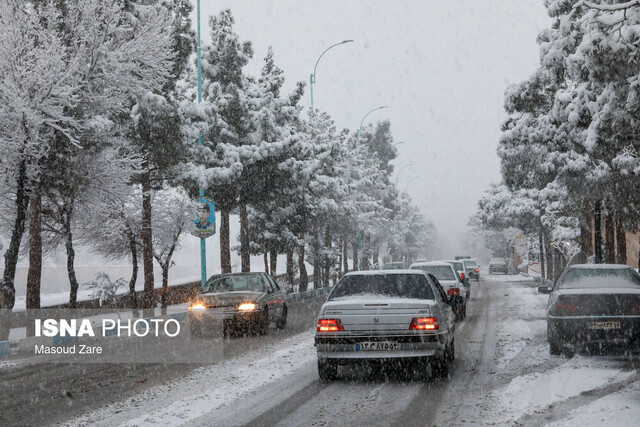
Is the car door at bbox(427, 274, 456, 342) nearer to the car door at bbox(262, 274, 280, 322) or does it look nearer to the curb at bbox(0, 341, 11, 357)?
the car door at bbox(262, 274, 280, 322)

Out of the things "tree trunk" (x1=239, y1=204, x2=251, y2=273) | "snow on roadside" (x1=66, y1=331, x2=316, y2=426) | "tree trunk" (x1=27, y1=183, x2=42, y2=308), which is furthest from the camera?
"tree trunk" (x1=239, y1=204, x2=251, y2=273)

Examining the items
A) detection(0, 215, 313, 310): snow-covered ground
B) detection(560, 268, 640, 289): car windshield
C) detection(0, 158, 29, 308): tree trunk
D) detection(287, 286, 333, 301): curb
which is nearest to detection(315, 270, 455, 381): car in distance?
detection(560, 268, 640, 289): car windshield

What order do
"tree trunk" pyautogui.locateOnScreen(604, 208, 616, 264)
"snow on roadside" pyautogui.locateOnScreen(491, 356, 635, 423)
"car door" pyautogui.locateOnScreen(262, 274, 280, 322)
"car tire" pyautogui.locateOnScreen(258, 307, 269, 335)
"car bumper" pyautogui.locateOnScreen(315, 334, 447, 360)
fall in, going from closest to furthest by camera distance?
"snow on roadside" pyautogui.locateOnScreen(491, 356, 635, 423) < "car bumper" pyautogui.locateOnScreen(315, 334, 447, 360) < "car tire" pyautogui.locateOnScreen(258, 307, 269, 335) < "car door" pyautogui.locateOnScreen(262, 274, 280, 322) < "tree trunk" pyautogui.locateOnScreen(604, 208, 616, 264)

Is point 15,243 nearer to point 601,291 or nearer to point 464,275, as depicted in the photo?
point 601,291

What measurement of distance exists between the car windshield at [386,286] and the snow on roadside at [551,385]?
178 centimetres

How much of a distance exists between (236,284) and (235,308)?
1783 millimetres

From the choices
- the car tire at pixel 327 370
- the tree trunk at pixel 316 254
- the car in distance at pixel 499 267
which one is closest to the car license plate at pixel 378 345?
the car tire at pixel 327 370

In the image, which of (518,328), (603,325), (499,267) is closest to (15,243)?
(518,328)

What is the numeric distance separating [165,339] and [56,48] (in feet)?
24.1

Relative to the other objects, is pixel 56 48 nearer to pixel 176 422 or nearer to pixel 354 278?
pixel 354 278

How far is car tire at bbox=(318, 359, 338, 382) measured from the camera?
34.2ft

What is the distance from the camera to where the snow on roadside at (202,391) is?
815cm

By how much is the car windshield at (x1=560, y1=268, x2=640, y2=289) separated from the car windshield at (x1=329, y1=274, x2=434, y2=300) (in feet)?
11.9

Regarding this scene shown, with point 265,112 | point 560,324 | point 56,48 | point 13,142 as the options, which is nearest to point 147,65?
point 56,48
